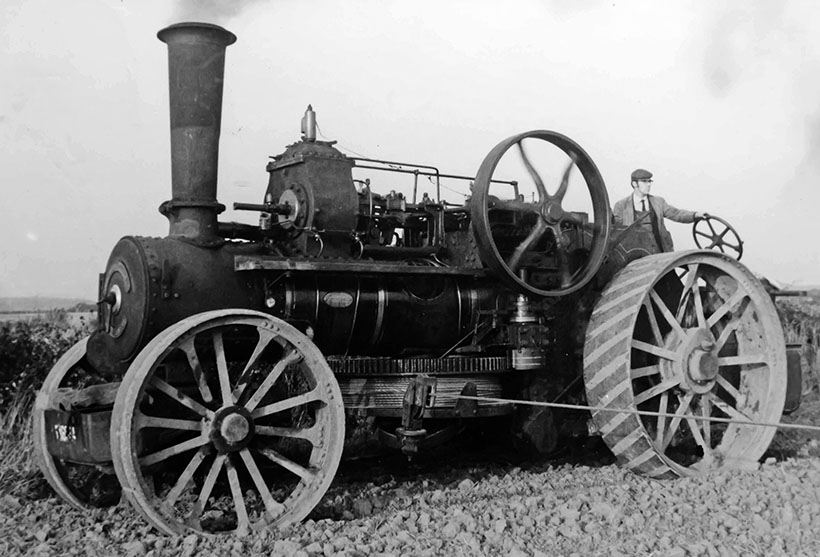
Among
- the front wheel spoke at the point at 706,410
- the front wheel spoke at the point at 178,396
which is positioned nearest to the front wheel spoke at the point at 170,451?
the front wheel spoke at the point at 178,396

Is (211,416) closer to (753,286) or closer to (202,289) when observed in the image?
(202,289)

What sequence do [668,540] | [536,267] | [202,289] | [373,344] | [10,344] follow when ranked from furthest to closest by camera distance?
1. [10,344]
2. [536,267]
3. [373,344]
4. [202,289]
5. [668,540]

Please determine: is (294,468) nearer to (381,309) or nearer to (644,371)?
(381,309)

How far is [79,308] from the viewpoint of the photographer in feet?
28.2

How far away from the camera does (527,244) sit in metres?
6.14

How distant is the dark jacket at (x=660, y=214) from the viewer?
721 centimetres

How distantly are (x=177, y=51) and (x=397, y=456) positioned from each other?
3380mm

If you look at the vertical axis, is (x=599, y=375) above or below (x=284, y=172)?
below

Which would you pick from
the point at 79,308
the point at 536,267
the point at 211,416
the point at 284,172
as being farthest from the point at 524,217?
the point at 79,308

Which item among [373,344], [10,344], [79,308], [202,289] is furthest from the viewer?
[79,308]

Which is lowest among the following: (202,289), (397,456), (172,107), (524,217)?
(397,456)

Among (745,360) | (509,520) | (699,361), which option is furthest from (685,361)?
(509,520)

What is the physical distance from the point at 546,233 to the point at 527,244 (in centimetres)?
40

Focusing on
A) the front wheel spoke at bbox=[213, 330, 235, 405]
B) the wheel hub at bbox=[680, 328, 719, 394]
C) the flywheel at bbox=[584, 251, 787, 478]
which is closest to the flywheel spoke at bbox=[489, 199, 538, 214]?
the flywheel at bbox=[584, 251, 787, 478]
